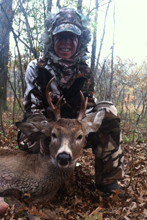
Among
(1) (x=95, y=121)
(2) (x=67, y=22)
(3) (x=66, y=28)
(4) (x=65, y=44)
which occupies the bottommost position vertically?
(1) (x=95, y=121)

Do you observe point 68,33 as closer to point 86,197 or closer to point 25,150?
point 25,150

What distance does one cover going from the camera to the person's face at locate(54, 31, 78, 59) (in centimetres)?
429

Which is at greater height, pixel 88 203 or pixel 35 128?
pixel 35 128

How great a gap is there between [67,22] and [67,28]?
0.15 metres

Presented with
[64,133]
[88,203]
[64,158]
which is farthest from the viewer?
[88,203]

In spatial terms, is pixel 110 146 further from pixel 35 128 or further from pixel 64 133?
pixel 35 128

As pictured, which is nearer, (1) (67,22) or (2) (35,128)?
(2) (35,128)

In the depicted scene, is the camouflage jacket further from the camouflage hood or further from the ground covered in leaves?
the ground covered in leaves

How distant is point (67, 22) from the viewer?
4.21m

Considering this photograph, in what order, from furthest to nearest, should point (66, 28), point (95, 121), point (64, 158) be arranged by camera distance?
point (66, 28), point (95, 121), point (64, 158)

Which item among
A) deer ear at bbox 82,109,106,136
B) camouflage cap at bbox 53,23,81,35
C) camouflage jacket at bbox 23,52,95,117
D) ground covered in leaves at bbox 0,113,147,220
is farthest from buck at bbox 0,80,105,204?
camouflage cap at bbox 53,23,81,35

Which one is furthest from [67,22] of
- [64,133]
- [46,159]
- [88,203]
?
[88,203]

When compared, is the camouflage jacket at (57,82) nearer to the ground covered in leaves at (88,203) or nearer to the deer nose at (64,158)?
the ground covered in leaves at (88,203)

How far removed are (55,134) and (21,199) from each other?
941 millimetres
